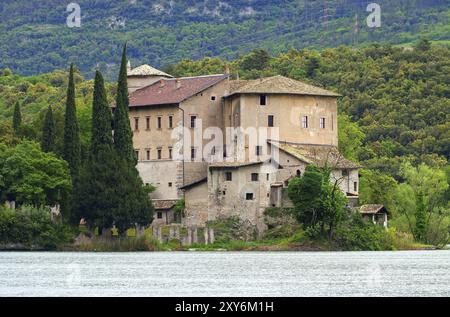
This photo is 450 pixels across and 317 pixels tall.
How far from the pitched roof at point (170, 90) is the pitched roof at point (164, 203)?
6482 mm

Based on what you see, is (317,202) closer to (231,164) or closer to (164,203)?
(231,164)

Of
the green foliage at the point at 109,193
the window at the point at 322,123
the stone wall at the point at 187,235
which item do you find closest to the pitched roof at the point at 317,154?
the window at the point at 322,123

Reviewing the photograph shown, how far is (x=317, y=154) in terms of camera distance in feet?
328

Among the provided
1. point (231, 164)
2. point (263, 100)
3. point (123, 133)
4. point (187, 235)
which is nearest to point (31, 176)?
point (123, 133)

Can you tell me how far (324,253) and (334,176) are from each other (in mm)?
12096

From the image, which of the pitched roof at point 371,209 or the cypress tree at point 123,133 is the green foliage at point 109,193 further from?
the pitched roof at point 371,209

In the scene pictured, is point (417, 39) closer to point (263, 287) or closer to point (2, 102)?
point (2, 102)

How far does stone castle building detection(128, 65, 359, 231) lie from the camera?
95188 mm

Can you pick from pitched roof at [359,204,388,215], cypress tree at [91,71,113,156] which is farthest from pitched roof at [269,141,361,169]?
cypress tree at [91,71,113,156]

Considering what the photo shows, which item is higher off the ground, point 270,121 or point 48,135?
point 270,121

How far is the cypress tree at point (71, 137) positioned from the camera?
9331 centimetres

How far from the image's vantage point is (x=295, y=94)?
101m

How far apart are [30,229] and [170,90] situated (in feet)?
70.7
